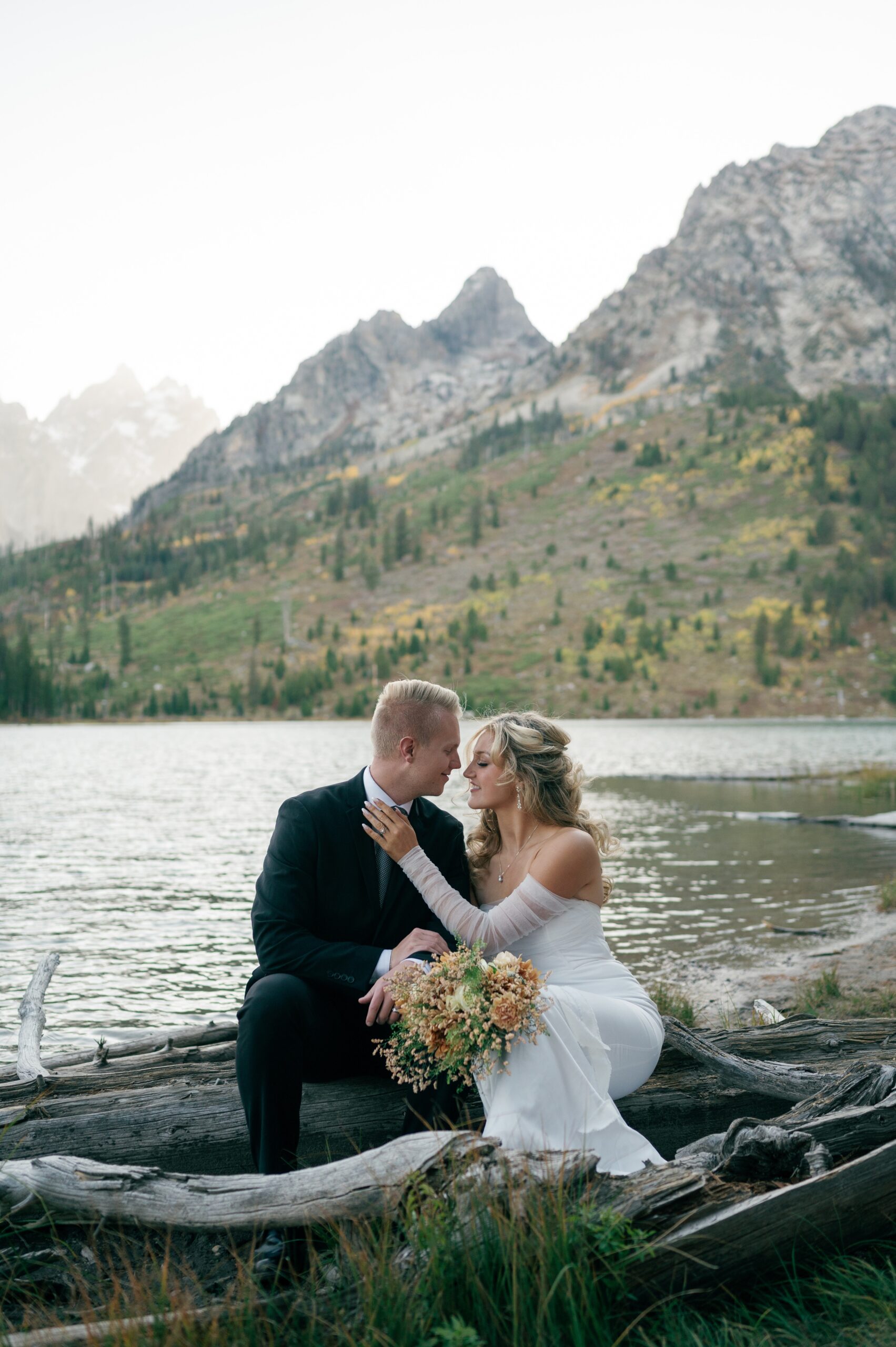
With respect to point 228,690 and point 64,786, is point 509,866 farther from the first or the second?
point 228,690

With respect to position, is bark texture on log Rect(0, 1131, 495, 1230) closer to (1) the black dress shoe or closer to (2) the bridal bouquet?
(1) the black dress shoe

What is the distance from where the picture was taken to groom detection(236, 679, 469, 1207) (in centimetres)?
451

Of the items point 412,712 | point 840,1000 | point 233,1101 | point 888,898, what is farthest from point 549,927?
point 888,898

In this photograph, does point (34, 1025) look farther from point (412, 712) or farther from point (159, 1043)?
point (412, 712)

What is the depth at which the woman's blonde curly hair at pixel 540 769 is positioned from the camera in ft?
16.8

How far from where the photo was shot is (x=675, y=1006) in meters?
9.48

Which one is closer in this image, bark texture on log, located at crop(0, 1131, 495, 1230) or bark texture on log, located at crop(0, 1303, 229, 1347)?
bark texture on log, located at crop(0, 1303, 229, 1347)

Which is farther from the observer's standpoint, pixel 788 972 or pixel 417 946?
pixel 788 972

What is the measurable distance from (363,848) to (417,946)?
636 millimetres

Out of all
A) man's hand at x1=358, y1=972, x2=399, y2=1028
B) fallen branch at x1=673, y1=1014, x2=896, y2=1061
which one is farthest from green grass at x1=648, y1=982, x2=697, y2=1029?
man's hand at x1=358, y1=972, x2=399, y2=1028

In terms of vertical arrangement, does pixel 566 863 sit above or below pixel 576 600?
below

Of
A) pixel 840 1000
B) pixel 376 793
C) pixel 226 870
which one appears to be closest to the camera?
pixel 376 793

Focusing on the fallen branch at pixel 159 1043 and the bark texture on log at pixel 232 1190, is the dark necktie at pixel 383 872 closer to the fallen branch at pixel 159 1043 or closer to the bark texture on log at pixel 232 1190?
the fallen branch at pixel 159 1043

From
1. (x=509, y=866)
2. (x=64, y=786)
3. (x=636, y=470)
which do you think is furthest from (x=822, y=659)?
(x=509, y=866)
